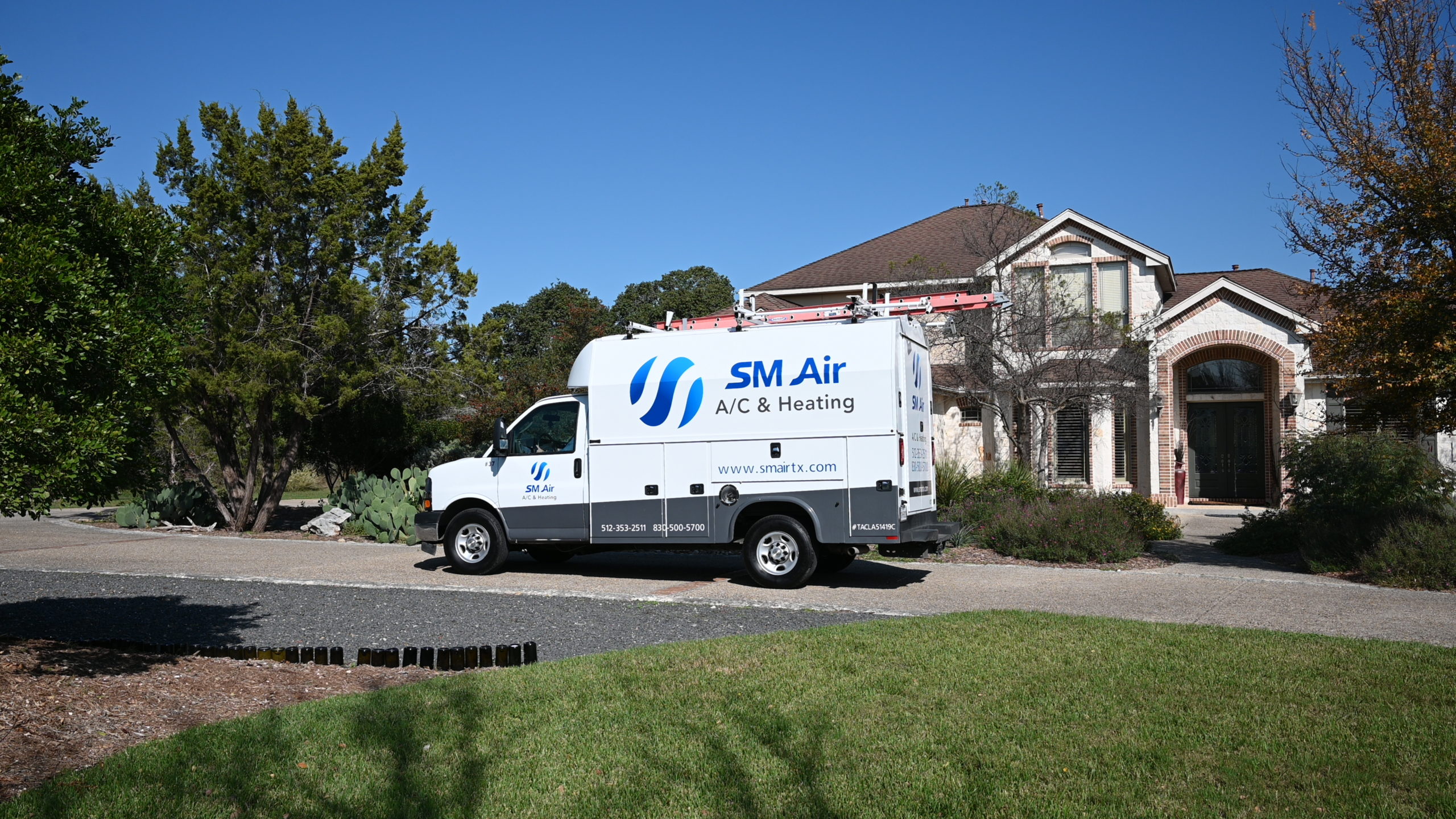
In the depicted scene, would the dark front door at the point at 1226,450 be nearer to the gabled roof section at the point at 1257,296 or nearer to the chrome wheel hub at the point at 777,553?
the gabled roof section at the point at 1257,296

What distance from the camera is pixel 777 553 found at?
1138 centimetres

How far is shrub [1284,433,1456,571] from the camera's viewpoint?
40.0 feet

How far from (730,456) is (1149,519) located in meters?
7.85

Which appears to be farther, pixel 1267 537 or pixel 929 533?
pixel 1267 537

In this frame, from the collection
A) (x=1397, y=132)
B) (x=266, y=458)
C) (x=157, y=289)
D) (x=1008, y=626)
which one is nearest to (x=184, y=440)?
(x=266, y=458)

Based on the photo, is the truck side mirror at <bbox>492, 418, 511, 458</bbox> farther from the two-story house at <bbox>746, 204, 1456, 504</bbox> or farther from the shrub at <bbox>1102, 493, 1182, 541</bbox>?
the two-story house at <bbox>746, 204, 1456, 504</bbox>

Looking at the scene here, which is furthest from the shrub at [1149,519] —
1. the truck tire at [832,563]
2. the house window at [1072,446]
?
the house window at [1072,446]

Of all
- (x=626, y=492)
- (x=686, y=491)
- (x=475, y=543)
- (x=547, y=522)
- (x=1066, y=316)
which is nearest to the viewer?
(x=686, y=491)

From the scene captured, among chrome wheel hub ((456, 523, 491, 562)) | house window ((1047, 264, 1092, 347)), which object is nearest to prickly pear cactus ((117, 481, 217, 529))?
chrome wheel hub ((456, 523, 491, 562))

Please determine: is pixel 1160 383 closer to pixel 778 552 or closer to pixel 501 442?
pixel 778 552

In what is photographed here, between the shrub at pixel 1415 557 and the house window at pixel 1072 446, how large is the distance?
12444 mm

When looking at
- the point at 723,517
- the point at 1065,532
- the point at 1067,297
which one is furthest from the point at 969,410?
the point at 723,517

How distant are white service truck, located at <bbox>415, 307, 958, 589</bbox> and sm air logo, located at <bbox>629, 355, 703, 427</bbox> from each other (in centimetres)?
2

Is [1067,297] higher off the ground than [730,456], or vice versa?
[1067,297]
